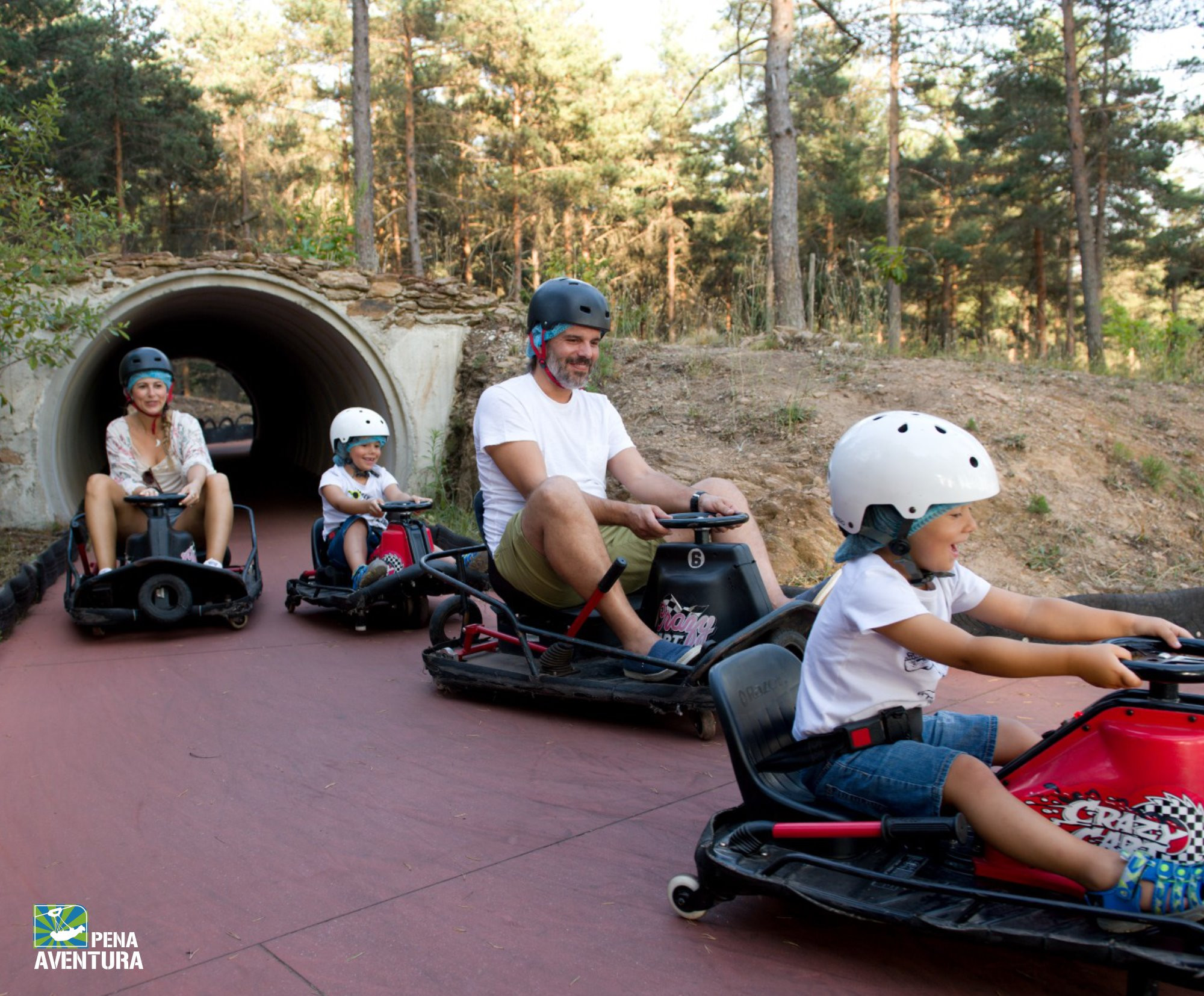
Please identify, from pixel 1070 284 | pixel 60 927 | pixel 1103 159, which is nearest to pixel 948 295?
pixel 1070 284

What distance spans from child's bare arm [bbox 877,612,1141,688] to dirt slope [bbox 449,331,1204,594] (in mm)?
3827

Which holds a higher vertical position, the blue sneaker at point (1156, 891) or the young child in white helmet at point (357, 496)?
the young child in white helmet at point (357, 496)

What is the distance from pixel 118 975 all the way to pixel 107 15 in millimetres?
26237

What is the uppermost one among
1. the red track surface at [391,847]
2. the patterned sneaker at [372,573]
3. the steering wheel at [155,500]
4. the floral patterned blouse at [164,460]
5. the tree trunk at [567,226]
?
the tree trunk at [567,226]

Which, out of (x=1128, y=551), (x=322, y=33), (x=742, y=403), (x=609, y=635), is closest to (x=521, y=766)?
(x=609, y=635)

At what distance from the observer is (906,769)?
7.73ft

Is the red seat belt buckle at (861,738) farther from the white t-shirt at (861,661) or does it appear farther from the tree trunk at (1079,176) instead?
the tree trunk at (1079,176)

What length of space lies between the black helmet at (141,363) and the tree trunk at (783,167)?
7.35 metres

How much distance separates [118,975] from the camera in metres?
2.35

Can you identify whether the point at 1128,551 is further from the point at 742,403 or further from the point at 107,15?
the point at 107,15

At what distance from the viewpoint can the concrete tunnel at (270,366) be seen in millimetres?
9922

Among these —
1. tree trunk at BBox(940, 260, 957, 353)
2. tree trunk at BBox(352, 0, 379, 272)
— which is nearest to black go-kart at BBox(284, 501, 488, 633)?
tree trunk at BBox(352, 0, 379, 272)

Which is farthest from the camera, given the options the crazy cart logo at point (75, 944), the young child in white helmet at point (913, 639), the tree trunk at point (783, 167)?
the tree trunk at point (783, 167)

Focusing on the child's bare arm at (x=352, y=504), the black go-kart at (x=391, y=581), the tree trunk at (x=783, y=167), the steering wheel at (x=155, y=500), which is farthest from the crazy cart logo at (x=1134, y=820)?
the tree trunk at (x=783, y=167)
